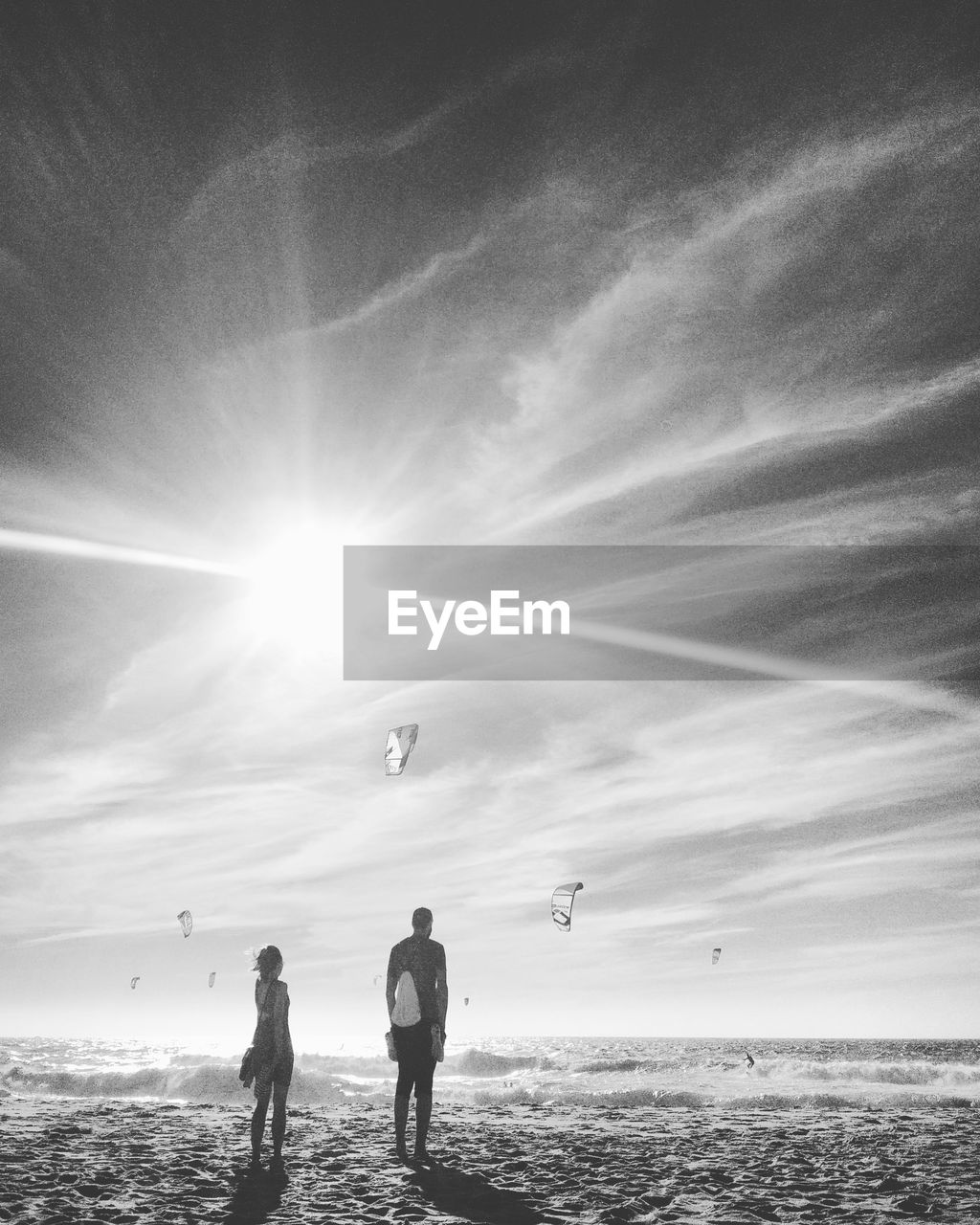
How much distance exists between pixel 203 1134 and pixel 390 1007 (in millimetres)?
4137

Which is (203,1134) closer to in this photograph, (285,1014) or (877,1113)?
(285,1014)

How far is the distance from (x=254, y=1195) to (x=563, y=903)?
20321 millimetres

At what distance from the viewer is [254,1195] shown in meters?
5.88

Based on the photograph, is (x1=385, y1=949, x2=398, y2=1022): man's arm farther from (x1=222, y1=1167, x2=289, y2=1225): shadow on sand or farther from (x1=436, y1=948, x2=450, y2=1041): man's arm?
(x1=222, y1=1167, x2=289, y2=1225): shadow on sand

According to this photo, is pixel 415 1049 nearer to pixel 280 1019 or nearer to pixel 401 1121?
pixel 401 1121

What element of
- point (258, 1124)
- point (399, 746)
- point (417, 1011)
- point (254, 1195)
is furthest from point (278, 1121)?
point (399, 746)

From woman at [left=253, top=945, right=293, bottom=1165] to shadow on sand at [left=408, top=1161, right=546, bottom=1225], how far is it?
1422 mm

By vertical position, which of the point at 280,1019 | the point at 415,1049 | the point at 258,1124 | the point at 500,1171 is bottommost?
the point at 500,1171

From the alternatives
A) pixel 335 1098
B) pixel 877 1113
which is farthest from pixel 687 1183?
pixel 335 1098

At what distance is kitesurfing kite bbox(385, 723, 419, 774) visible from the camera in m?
19.4

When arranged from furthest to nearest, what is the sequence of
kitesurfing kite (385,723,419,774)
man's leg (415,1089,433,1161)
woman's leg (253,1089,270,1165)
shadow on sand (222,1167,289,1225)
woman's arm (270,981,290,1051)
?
kitesurfing kite (385,723,419,774) → man's leg (415,1089,433,1161) → woman's arm (270,981,290,1051) → woman's leg (253,1089,270,1165) → shadow on sand (222,1167,289,1225)

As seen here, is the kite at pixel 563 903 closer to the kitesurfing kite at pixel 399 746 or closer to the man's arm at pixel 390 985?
the kitesurfing kite at pixel 399 746

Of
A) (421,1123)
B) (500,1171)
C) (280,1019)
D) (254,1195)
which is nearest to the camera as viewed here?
(254,1195)

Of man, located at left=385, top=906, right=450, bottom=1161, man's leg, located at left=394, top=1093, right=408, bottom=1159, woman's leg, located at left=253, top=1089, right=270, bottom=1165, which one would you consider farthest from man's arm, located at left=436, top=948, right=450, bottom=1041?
woman's leg, located at left=253, top=1089, right=270, bottom=1165
